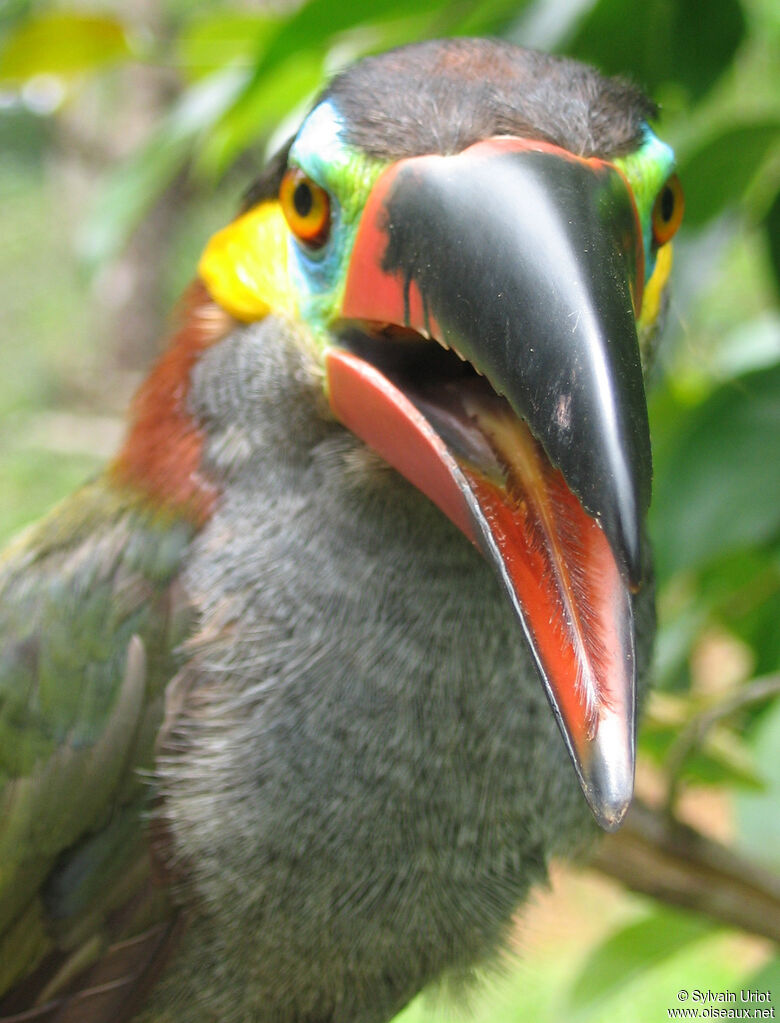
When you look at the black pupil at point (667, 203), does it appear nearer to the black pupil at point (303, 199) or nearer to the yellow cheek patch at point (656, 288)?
the yellow cheek patch at point (656, 288)

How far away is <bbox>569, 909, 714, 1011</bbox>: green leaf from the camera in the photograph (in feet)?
6.09

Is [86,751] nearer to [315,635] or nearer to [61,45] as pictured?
[315,635]

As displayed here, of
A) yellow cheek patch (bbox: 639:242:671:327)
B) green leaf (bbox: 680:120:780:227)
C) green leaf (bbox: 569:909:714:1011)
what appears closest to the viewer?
yellow cheek patch (bbox: 639:242:671:327)

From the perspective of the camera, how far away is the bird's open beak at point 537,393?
0.82m

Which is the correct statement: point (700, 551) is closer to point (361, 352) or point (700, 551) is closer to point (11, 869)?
point (361, 352)

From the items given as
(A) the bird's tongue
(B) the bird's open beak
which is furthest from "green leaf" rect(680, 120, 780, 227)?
(A) the bird's tongue

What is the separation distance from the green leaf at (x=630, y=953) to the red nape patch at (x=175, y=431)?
1.15 metres

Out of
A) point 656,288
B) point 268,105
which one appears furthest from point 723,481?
point 268,105

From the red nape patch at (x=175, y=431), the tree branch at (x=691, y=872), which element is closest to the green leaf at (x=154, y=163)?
the red nape patch at (x=175, y=431)

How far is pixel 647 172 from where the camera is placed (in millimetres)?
Result: 1080

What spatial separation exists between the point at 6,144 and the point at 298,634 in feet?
26.1

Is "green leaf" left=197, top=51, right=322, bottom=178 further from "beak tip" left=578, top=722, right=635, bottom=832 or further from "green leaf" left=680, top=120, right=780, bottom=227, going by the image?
"beak tip" left=578, top=722, right=635, bottom=832

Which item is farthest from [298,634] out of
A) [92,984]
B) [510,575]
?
[92,984]

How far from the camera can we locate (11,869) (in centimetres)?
125
